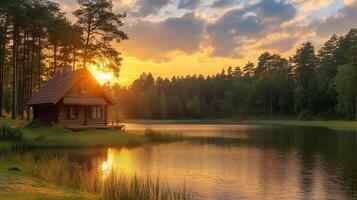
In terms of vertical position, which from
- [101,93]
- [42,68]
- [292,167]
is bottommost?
[292,167]

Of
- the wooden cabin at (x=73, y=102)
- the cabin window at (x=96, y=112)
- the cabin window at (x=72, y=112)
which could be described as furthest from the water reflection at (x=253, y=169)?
the cabin window at (x=96, y=112)

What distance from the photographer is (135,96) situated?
148 m

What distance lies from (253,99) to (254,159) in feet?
351

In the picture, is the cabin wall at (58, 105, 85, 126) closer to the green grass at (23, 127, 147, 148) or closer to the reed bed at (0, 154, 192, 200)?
the green grass at (23, 127, 147, 148)

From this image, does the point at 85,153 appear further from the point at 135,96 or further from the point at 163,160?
the point at 135,96

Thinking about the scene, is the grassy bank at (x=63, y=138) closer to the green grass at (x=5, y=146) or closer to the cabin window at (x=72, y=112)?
the green grass at (x=5, y=146)

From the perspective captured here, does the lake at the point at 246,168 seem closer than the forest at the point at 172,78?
Yes

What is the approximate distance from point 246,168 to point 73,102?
25.1 meters

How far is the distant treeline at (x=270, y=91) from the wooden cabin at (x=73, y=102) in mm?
58137

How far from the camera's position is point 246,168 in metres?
26.5

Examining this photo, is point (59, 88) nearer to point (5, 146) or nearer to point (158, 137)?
point (158, 137)

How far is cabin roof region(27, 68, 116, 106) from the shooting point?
4569 cm

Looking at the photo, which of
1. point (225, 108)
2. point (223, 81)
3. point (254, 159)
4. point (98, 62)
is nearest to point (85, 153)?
point (254, 159)

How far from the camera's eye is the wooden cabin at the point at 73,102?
4616cm
